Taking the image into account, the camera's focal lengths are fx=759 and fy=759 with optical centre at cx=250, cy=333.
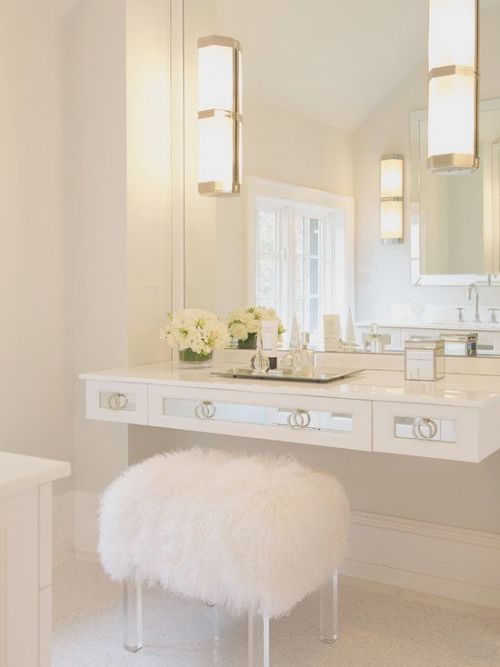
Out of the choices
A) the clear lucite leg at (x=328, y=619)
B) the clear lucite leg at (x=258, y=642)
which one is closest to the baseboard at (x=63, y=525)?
the clear lucite leg at (x=328, y=619)

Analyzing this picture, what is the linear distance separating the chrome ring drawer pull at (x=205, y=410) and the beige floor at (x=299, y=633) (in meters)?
0.66

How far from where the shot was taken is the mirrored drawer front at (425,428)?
76.8 inches

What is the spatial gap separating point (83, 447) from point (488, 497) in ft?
5.10

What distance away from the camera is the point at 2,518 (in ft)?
3.89

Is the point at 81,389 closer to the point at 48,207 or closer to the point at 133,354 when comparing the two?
the point at 133,354

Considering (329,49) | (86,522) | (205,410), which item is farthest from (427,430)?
(86,522)

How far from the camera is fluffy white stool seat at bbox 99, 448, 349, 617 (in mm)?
1837

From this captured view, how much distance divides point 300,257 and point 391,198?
39cm

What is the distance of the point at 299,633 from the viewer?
7.68 ft

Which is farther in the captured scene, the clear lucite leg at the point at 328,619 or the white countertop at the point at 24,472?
the clear lucite leg at the point at 328,619

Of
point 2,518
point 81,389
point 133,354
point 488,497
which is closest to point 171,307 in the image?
point 133,354

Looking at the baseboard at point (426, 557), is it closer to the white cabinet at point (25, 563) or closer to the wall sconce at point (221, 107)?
the wall sconce at point (221, 107)

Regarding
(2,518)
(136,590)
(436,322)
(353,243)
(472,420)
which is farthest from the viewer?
(353,243)

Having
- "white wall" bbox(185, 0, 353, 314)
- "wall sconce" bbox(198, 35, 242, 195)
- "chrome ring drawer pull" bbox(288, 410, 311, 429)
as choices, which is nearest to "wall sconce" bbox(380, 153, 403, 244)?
"white wall" bbox(185, 0, 353, 314)
